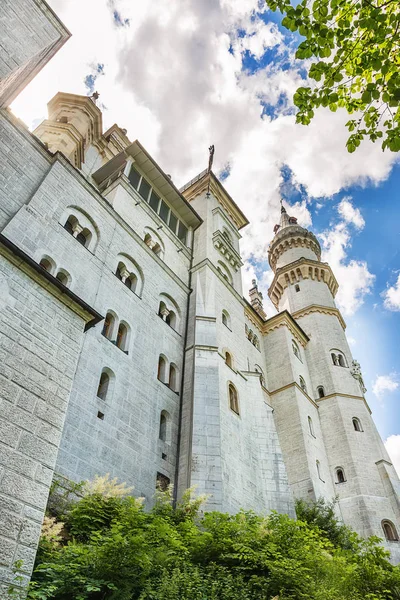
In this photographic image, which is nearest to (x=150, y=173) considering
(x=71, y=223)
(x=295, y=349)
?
(x=71, y=223)

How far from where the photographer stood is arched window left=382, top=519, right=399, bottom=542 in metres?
21.2

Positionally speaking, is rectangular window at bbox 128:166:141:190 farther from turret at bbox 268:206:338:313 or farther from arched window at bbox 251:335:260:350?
turret at bbox 268:206:338:313

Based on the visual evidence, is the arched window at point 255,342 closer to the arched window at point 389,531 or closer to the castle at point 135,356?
the castle at point 135,356

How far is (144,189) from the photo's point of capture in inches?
906

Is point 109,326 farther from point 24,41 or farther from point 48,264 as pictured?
point 24,41

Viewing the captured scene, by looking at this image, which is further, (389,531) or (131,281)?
(389,531)

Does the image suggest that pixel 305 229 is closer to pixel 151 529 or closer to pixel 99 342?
pixel 99 342

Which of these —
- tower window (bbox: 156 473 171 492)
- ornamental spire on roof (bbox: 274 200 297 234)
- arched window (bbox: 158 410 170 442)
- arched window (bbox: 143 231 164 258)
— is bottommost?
tower window (bbox: 156 473 171 492)

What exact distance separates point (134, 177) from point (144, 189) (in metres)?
0.78

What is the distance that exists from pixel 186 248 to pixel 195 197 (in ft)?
28.3

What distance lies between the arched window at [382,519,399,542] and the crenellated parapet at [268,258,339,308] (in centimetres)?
2012

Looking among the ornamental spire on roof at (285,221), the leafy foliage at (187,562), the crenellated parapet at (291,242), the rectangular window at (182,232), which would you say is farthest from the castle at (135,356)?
the ornamental spire on roof at (285,221)

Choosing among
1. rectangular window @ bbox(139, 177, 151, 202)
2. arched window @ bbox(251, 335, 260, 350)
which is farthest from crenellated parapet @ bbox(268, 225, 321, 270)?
rectangular window @ bbox(139, 177, 151, 202)

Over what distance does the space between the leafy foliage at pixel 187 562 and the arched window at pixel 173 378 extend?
6242 mm
